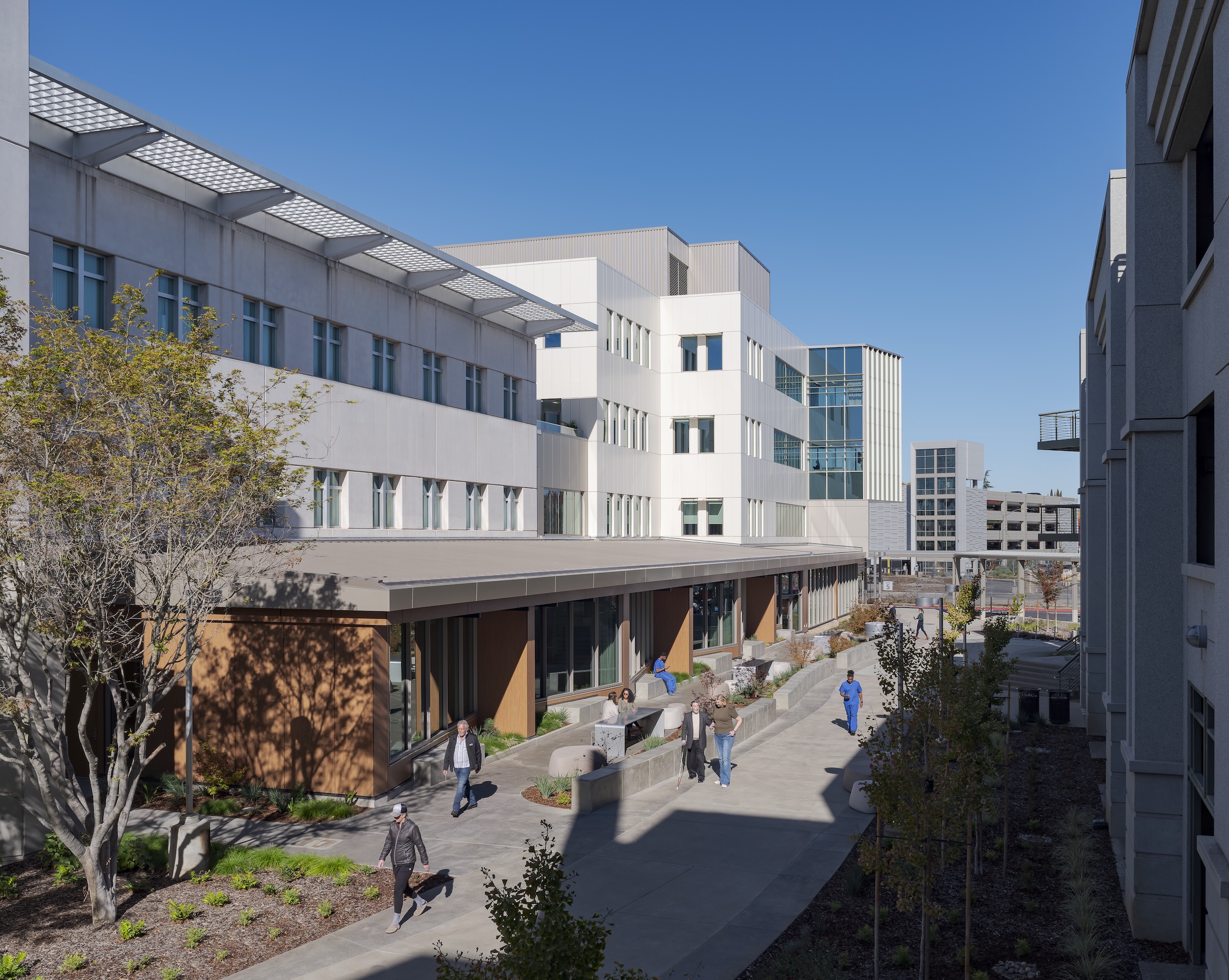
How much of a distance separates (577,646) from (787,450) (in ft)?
97.4

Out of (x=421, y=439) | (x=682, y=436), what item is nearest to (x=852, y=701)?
(x=421, y=439)

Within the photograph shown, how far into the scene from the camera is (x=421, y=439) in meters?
28.1

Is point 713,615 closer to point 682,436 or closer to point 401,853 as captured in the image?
point 682,436

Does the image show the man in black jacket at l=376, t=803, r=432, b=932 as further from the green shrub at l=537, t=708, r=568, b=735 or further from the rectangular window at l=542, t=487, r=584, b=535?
the rectangular window at l=542, t=487, r=584, b=535

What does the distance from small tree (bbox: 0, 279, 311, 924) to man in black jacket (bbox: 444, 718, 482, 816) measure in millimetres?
4944

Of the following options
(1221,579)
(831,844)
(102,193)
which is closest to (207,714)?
(102,193)

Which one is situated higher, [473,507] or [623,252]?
[623,252]

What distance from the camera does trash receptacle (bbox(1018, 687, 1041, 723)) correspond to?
27.3 m

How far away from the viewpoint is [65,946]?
37.4 ft

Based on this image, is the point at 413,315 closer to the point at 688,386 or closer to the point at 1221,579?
the point at 688,386

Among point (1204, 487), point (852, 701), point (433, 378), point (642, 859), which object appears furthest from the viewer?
point (433, 378)

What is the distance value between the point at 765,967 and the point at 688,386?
36570mm

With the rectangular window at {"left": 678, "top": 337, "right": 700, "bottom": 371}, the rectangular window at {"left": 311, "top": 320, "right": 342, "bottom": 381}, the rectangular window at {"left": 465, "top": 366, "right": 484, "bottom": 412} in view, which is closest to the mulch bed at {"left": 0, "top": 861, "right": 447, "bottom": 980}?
the rectangular window at {"left": 311, "top": 320, "right": 342, "bottom": 381}

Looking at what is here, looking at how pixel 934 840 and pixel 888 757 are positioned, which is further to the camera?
pixel 888 757
